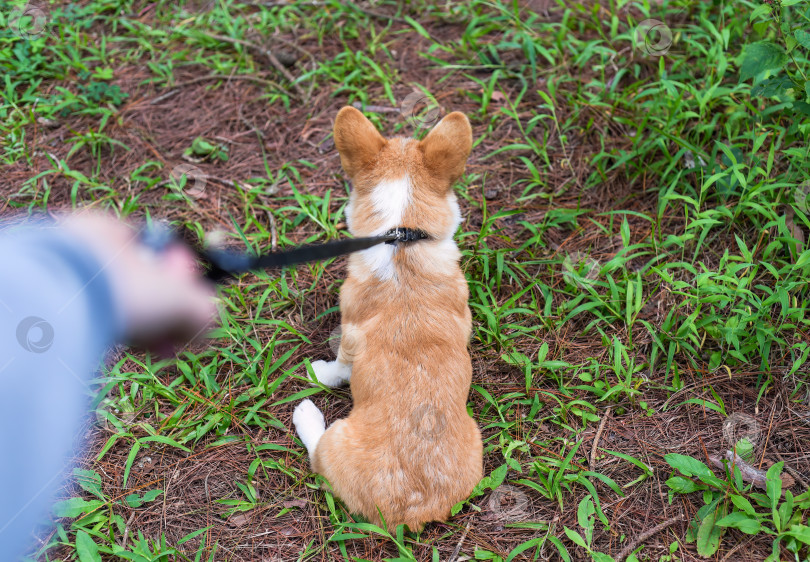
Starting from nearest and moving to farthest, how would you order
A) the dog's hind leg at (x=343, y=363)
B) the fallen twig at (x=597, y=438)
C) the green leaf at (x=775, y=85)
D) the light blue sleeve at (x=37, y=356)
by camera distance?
the light blue sleeve at (x=37, y=356) → the dog's hind leg at (x=343, y=363) → the fallen twig at (x=597, y=438) → the green leaf at (x=775, y=85)

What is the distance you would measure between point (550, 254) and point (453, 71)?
178 cm

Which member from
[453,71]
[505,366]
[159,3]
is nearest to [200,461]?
[505,366]

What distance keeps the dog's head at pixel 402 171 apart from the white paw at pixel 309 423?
1.00 meters

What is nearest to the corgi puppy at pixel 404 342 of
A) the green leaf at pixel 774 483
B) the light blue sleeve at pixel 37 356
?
the light blue sleeve at pixel 37 356

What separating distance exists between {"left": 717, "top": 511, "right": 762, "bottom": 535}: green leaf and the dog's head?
1830 millimetres

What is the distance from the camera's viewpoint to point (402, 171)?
266 cm

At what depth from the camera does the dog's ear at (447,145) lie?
8.61 feet

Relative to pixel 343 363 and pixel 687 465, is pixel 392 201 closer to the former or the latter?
pixel 343 363

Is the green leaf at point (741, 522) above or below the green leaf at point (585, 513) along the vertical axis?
below

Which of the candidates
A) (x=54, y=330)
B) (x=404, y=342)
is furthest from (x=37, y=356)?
(x=404, y=342)

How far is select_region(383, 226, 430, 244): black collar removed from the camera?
257 cm

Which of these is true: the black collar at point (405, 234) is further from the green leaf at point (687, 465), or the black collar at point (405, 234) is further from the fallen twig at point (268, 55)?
the fallen twig at point (268, 55)

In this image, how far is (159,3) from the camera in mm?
4660

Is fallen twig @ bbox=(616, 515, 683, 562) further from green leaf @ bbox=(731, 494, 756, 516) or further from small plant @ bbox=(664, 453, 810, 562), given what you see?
green leaf @ bbox=(731, 494, 756, 516)
